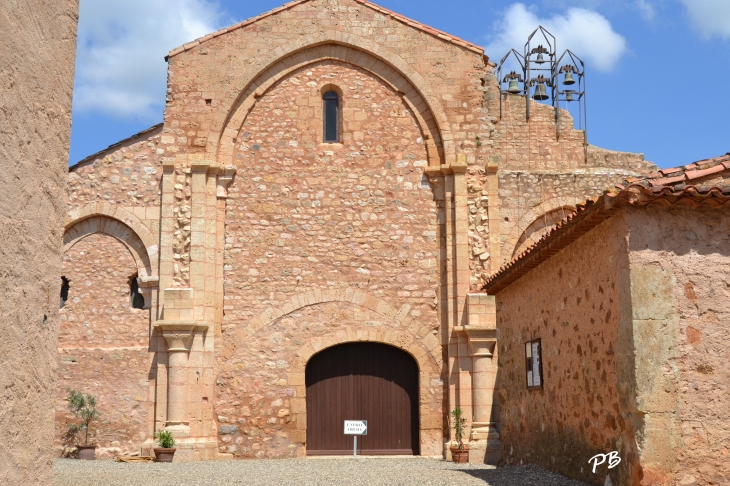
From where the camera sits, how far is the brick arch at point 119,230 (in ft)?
53.4

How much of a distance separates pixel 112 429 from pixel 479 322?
22.2 feet

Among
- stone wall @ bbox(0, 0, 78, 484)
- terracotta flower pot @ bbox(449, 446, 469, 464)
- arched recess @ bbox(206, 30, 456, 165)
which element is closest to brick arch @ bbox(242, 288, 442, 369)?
terracotta flower pot @ bbox(449, 446, 469, 464)

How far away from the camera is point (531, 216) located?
16.8 m

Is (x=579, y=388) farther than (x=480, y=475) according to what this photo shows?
No

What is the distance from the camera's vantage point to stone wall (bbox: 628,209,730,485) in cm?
752

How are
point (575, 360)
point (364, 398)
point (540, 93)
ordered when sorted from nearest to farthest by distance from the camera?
point (575, 360) < point (364, 398) < point (540, 93)

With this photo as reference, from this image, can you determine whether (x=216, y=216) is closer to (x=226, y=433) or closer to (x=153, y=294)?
(x=153, y=294)

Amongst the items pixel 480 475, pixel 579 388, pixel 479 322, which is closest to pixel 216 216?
pixel 479 322

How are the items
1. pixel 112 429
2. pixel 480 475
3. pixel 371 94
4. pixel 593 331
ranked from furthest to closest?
pixel 371 94 → pixel 112 429 → pixel 480 475 → pixel 593 331

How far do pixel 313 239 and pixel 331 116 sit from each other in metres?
2.49

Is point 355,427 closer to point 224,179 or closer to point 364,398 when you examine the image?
point 364,398

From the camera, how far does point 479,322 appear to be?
52.2 feet

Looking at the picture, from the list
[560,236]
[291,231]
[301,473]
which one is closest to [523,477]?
[560,236]

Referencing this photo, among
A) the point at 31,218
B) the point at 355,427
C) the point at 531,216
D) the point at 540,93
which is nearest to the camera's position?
the point at 31,218
